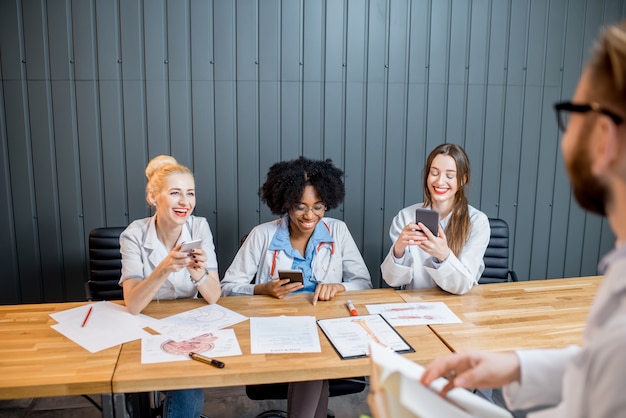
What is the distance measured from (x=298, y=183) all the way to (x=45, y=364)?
4.69 feet

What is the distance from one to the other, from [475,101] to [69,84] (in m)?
2.72

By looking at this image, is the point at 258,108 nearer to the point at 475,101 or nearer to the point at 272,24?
the point at 272,24

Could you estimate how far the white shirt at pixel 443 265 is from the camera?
7.65 feet

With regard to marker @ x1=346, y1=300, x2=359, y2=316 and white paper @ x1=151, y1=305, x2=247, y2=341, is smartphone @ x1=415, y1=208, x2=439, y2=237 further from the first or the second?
white paper @ x1=151, y1=305, x2=247, y2=341

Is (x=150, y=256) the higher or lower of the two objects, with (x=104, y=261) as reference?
higher

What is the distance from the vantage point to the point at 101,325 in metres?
1.99

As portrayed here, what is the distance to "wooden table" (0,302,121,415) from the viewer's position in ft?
5.08

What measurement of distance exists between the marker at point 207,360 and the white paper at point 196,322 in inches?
6.4

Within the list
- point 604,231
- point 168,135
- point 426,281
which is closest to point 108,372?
point 426,281

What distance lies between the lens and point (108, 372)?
161cm

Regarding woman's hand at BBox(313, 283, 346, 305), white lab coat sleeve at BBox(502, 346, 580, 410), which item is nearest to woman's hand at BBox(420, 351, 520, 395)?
white lab coat sleeve at BBox(502, 346, 580, 410)

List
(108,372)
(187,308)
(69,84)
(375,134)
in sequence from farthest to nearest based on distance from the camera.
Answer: (375,134), (69,84), (187,308), (108,372)

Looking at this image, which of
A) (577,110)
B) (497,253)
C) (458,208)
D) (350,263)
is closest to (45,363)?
(350,263)

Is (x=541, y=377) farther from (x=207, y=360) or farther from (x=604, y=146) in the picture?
(x=207, y=360)
